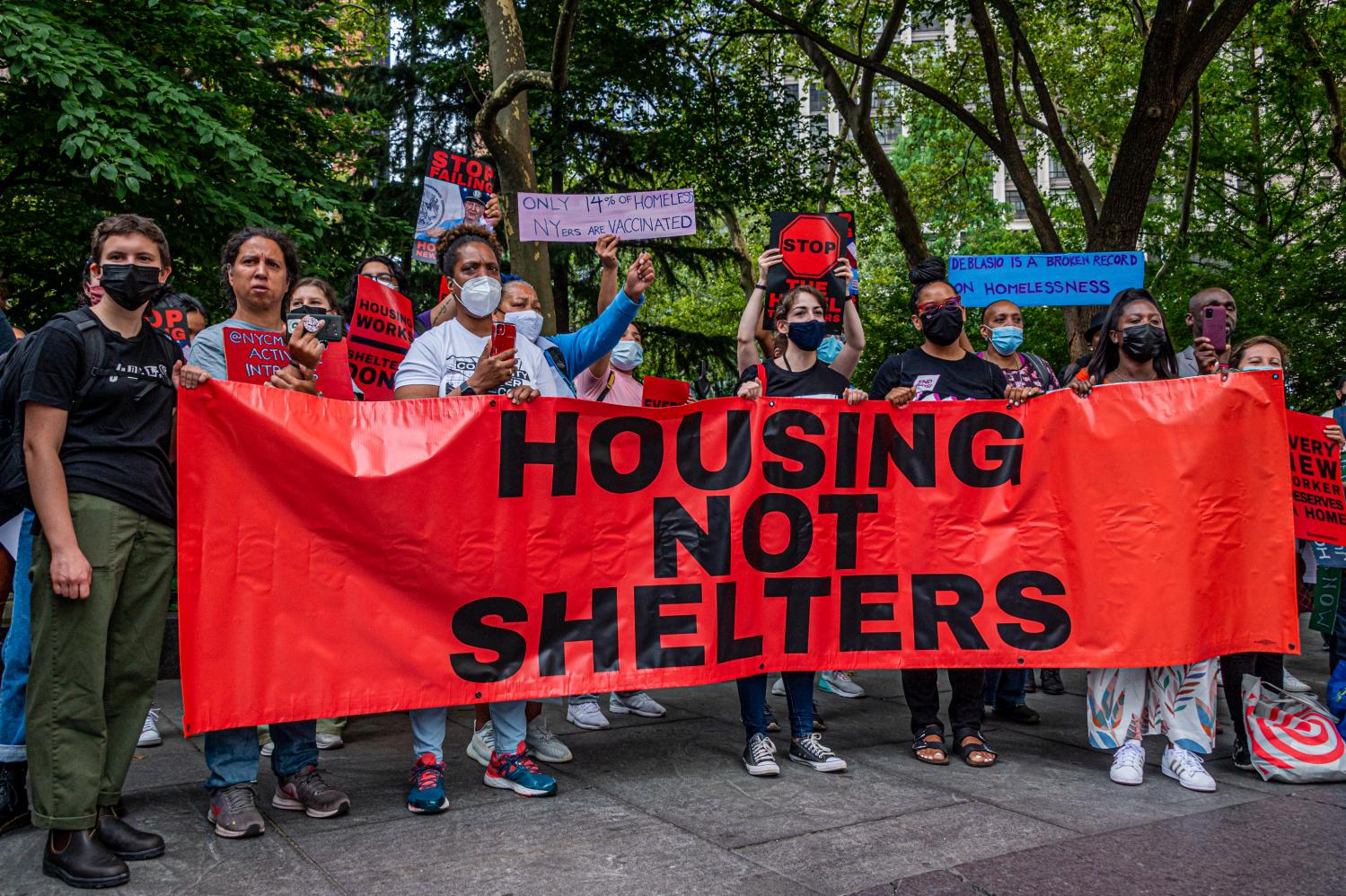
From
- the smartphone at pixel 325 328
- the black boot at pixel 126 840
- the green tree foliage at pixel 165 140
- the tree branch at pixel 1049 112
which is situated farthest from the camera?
the tree branch at pixel 1049 112

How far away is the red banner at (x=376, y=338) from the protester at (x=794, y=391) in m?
1.86

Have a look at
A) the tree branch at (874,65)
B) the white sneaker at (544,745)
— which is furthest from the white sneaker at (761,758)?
the tree branch at (874,65)

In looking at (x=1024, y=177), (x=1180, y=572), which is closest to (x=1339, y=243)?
(x=1024, y=177)

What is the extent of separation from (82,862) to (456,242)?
274 centimetres

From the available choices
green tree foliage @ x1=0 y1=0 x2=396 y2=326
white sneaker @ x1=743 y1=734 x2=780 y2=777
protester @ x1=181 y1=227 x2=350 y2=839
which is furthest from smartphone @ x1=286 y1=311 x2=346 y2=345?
green tree foliage @ x1=0 y1=0 x2=396 y2=326

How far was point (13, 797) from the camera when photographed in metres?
3.75

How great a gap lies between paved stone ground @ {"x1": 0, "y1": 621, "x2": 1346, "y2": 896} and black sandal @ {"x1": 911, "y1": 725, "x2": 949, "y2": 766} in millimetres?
55

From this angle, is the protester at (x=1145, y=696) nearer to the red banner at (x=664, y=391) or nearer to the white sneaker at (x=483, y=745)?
the red banner at (x=664, y=391)

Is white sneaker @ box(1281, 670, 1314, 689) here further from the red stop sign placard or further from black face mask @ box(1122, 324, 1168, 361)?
the red stop sign placard

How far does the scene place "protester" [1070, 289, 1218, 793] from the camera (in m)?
4.55

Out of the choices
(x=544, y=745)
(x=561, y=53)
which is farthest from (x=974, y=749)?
(x=561, y=53)

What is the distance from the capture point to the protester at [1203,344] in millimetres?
5660

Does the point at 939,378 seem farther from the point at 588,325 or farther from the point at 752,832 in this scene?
the point at 752,832

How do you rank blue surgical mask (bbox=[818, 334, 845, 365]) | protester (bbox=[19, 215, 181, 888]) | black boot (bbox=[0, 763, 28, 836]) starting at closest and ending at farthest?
protester (bbox=[19, 215, 181, 888]) → black boot (bbox=[0, 763, 28, 836]) → blue surgical mask (bbox=[818, 334, 845, 365])
